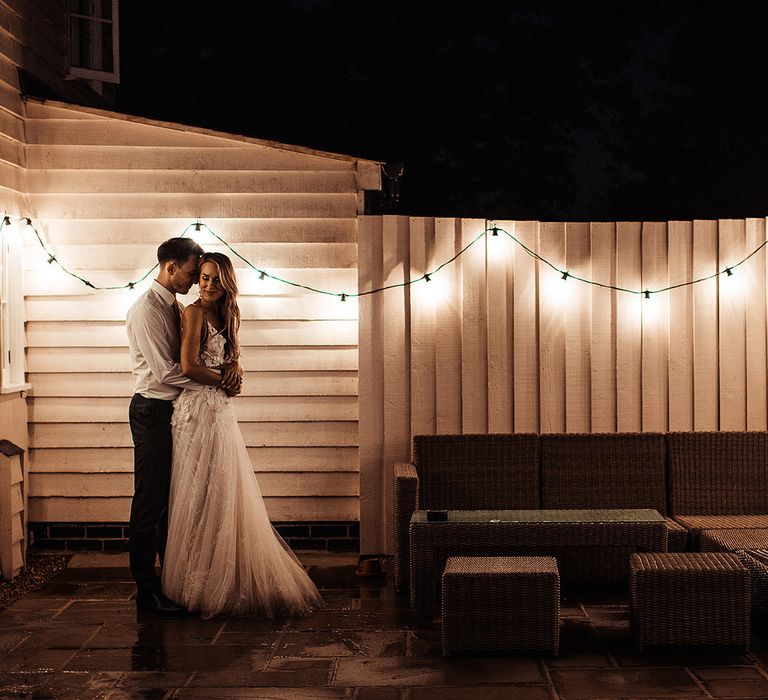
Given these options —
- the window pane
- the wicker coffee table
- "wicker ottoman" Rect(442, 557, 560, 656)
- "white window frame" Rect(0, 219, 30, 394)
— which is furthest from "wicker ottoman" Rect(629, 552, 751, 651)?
the window pane

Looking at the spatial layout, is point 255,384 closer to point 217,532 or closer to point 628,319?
point 217,532

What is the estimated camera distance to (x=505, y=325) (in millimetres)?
6816

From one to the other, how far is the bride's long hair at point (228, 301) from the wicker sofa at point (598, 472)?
1335mm

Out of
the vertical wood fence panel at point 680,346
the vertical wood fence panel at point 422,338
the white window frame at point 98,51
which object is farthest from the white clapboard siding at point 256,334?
the white window frame at point 98,51

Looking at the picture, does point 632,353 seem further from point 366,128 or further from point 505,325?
point 366,128

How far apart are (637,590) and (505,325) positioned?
2.43 m

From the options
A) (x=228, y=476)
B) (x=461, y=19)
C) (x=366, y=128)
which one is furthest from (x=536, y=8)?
(x=228, y=476)

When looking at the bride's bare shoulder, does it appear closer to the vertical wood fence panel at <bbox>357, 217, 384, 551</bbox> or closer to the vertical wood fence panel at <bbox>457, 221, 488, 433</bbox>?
the vertical wood fence panel at <bbox>357, 217, 384, 551</bbox>

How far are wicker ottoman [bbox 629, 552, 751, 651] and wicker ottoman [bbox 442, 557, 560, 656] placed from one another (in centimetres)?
44

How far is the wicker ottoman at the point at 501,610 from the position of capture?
15.6 feet

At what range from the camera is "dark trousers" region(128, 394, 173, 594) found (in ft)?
18.7

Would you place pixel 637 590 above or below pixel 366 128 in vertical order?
below

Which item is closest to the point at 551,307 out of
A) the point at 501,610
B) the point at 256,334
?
the point at 256,334

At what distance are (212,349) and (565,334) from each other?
245 cm
